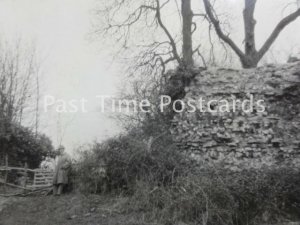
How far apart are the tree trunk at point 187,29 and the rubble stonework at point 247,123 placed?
4889mm

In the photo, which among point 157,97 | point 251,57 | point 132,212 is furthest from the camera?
point 251,57

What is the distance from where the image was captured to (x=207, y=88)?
1326cm

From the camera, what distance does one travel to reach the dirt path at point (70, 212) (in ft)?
33.2

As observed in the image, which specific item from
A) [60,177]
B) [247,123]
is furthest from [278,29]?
[60,177]

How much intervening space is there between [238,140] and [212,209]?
10.9 feet

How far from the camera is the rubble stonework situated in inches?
470

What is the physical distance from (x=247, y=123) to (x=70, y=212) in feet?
19.3

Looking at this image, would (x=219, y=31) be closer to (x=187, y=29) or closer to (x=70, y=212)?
(x=187, y=29)

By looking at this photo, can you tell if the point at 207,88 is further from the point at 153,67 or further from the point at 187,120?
the point at 153,67

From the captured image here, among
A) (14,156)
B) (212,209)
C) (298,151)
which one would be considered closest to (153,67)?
(14,156)

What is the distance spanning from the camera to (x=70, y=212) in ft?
36.4

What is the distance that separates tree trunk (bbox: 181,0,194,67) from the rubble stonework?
192 inches

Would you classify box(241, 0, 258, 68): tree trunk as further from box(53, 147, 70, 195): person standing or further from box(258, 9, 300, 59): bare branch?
box(53, 147, 70, 195): person standing

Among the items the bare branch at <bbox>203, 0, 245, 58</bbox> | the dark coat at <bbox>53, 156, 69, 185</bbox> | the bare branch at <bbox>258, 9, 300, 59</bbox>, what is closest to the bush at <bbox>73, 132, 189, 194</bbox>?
the dark coat at <bbox>53, 156, 69, 185</bbox>
